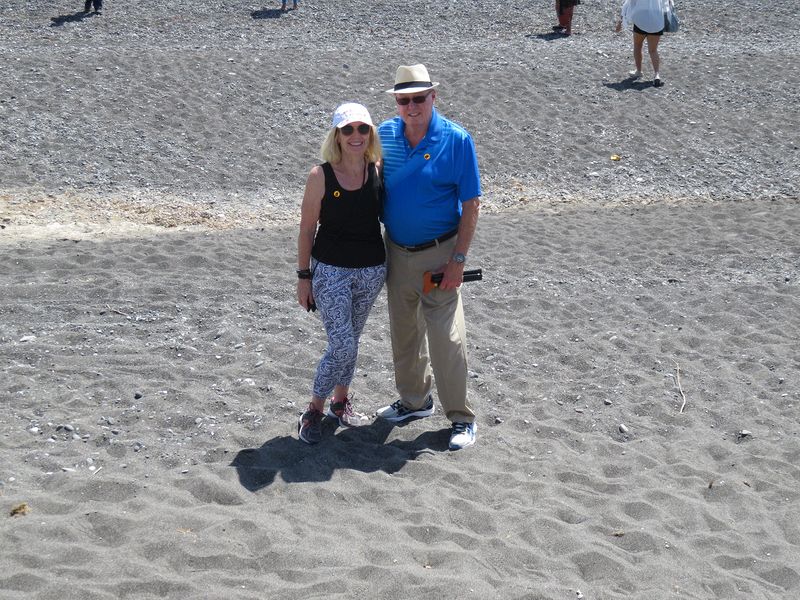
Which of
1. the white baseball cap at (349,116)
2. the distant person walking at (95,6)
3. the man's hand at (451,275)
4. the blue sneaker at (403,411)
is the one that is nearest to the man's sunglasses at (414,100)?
the white baseball cap at (349,116)

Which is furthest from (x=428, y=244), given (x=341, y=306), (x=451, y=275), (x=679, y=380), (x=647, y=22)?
(x=647, y=22)

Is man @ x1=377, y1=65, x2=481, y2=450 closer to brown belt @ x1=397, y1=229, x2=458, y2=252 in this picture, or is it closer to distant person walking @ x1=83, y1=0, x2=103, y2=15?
brown belt @ x1=397, y1=229, x2=458, y2=252

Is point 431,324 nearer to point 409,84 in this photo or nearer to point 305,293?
point 305,293

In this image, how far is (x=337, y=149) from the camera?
529cm

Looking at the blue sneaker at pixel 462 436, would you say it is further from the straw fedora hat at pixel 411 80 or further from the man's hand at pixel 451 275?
the straw fedora hat at pixel 411 80

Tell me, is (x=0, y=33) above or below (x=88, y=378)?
above

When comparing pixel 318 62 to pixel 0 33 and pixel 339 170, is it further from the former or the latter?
pixel 339 170

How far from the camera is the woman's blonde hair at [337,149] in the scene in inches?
207

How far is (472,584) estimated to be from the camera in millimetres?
4289

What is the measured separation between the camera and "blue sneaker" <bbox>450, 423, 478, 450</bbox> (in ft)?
19.2

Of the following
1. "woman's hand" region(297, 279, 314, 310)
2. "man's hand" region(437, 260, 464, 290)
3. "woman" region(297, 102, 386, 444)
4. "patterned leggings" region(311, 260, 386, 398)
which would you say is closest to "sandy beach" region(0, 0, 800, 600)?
"patterned leggings" region(311, 260, 386, 398)

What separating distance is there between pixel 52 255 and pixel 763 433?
6.29m

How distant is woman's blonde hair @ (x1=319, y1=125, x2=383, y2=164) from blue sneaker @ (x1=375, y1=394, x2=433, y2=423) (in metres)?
1.67

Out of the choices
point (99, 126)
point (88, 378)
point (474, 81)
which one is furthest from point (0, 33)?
point (88, 378)
